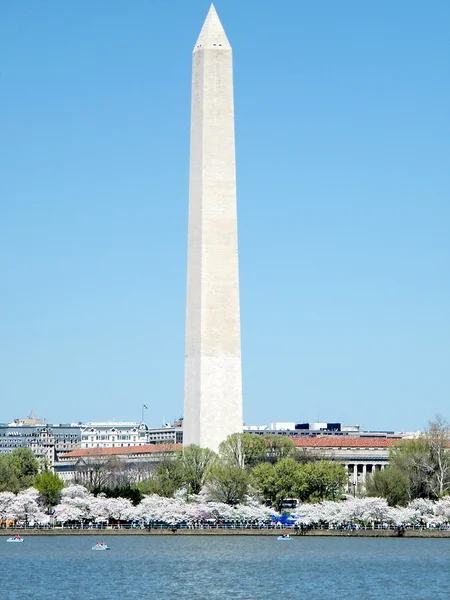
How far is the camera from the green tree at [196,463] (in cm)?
10556

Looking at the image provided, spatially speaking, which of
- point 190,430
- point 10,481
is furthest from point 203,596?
point 10,481

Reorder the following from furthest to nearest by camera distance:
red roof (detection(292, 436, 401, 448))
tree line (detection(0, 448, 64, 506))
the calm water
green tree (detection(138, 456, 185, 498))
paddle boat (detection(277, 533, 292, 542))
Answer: red roof (detection(292, 436, 401, 448)), tree line (detection(0, 448, 64, 506)), green tree (detection(138, 456, 185, 498)), paddle boat (detection(277, 533, 292, 542)), the calm water

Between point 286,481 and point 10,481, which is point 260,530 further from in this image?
point 10,481

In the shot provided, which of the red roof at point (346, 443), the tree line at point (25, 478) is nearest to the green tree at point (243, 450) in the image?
the tree line at point (25, 478)

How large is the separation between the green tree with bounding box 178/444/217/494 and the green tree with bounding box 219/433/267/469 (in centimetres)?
80

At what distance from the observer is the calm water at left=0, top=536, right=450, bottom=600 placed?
214 ft

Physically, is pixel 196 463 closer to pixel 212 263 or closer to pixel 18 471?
pixel 212 263

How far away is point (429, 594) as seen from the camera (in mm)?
64625

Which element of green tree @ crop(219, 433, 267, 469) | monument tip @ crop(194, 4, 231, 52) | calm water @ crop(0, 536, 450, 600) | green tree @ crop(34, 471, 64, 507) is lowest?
calm water @ crop(0, 536, 450, 600)

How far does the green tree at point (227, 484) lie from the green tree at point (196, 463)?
2.21 ft

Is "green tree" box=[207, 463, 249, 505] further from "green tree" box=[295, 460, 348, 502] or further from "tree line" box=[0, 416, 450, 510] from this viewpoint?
"green tree" box=[295, 460, 348, 502]

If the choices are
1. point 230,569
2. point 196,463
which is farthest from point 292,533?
point 230,569

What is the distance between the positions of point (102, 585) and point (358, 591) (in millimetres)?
9539

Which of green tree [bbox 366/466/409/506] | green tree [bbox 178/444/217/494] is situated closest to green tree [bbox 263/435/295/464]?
green tree [bbox 178/444/217/494]
